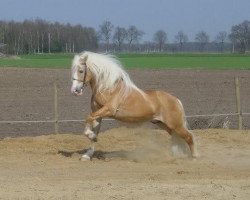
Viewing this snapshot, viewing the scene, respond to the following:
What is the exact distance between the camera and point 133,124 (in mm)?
10680

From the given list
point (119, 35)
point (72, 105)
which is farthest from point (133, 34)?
point (72, 105)

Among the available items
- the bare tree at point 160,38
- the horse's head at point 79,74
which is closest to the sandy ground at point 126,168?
the horse's head at point 79,74

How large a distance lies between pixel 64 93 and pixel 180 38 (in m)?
150

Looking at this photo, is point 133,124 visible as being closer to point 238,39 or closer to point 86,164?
point 86,164

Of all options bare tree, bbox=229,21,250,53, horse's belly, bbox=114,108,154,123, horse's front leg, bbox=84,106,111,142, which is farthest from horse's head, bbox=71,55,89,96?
bare tree, bbox=229,21,250,53

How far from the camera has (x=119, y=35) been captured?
133 metres

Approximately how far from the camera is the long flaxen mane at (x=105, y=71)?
10.5 metres

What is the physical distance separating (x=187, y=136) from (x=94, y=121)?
173 cm

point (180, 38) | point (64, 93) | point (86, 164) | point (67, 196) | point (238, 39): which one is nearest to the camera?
point (67, 196)

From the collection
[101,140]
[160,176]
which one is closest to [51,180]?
[160,176]

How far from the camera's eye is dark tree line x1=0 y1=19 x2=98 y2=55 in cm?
11469

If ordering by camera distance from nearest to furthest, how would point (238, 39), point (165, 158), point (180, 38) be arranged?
point (165, 158) → point (238, 39) → point (180, 38)

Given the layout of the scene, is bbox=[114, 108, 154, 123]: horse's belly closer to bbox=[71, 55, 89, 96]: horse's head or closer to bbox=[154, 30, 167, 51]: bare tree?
bbox=[71, 55, 89, 96]: horse's head

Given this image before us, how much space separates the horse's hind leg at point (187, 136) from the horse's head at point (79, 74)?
188 centimetres
